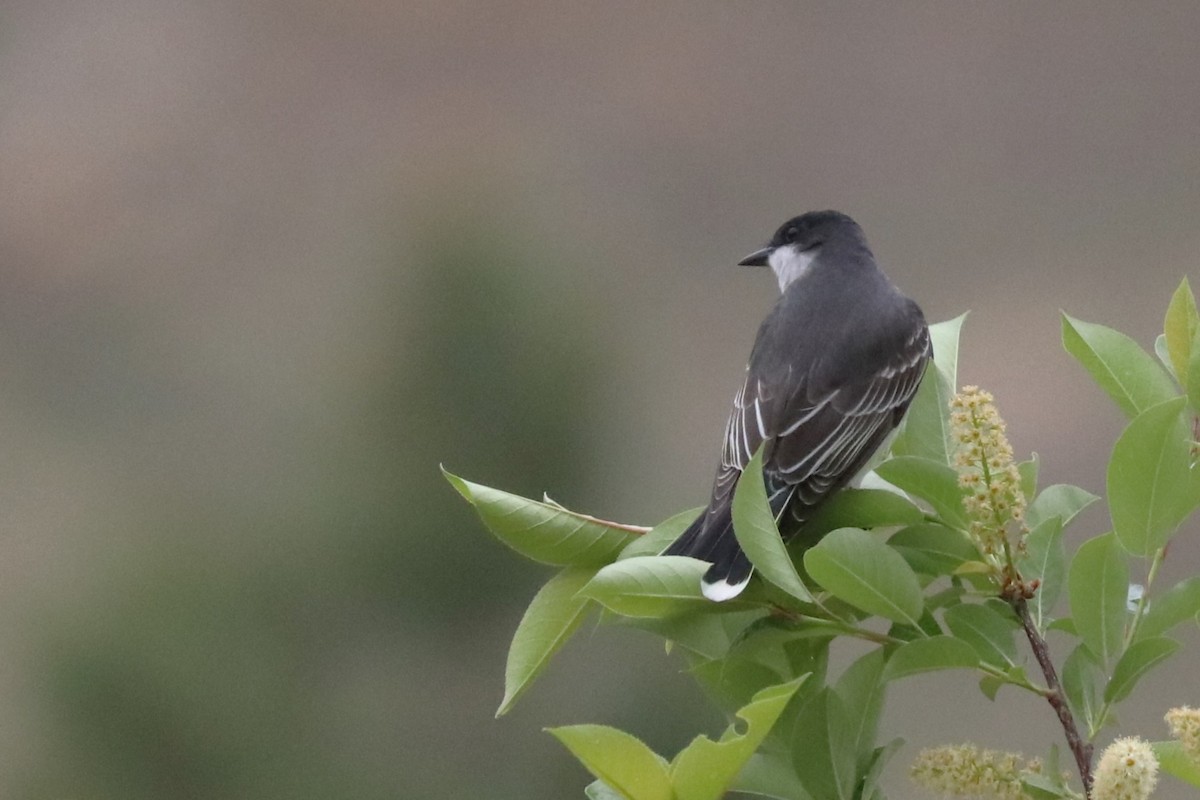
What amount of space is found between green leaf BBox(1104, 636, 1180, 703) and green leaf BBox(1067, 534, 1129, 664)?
14mm

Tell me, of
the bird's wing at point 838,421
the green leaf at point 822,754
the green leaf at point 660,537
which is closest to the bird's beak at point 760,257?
the bird's wing at point 838,421

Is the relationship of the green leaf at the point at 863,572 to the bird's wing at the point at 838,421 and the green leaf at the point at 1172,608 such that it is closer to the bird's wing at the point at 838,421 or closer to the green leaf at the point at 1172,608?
the green leaf at the point at 1172,608

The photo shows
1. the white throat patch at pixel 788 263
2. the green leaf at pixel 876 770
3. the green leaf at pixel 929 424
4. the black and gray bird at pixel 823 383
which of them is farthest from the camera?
the white throat patch at pixel 788 263

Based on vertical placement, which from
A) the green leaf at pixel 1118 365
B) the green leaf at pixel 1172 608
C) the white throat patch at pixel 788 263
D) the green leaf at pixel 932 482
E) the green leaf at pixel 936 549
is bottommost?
the green leaf at pixel 1172 608

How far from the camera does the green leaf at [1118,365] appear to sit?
0.60 m

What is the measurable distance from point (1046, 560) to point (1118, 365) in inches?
4.0

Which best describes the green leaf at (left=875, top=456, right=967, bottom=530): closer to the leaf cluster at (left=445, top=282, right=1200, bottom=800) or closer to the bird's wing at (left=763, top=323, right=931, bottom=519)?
the leaf cluster at (left=445, top=282, right=1200, bottom=800)

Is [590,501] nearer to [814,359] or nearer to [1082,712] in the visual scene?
[814,359]

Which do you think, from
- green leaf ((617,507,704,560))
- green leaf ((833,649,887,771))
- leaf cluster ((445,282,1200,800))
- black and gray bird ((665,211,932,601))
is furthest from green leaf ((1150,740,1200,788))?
black and gray bird ((665,211,932,601))

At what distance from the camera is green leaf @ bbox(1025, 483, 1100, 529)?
61 centimetres

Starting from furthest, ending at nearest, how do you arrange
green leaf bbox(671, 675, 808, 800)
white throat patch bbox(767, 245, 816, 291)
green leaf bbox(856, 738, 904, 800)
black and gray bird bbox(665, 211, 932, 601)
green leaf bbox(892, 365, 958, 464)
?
white throat patch bbox(767, 245, 816, 291)
black and gray bird bbox(665, 211, 932, 601)
green leaf bbox(892, 365, 958, 464)
green leaf bbox(856, 738, 904, 800)
green leaf bbox(671, 675, 808, 800)

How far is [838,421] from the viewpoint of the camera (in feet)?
3.73

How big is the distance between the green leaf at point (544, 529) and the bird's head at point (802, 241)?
880mm

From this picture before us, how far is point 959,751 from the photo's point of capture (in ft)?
1.65
